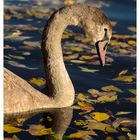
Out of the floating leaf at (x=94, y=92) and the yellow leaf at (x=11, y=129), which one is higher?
the floating leaf at (x=94, y=92)

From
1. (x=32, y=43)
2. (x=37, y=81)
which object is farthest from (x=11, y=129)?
(x=32, y=43)

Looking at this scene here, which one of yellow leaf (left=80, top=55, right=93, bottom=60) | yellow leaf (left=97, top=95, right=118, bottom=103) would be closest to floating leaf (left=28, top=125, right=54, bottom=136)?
yellow leaf (left=97, top=95, right=118, bottom=103)

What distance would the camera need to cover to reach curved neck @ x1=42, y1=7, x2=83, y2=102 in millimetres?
7410

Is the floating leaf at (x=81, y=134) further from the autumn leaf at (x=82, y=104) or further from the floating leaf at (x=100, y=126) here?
the autumn leaf at (x=82, y=104)

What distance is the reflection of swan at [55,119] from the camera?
687 centimetres

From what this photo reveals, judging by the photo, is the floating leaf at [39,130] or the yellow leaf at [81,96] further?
the yellow leaf at [81,96]

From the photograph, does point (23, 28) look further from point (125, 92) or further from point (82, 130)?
point (82, 130)

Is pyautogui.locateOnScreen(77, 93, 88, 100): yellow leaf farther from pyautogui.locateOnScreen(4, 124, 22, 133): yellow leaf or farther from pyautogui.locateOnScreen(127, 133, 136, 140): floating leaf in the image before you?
pyautogui.locateOnScreen(4, 124, 22, 133): yellow leaf

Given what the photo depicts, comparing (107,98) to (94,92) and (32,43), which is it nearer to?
(94,92)

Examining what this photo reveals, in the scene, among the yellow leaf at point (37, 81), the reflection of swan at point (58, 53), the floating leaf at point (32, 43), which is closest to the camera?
the reflection of swan at point (58, 53)

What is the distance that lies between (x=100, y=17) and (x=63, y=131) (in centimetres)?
165

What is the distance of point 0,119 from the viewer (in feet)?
14.1

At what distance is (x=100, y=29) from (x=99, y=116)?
1.22m

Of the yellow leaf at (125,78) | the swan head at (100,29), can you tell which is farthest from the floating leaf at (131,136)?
the yellow leaf at (125,78)
